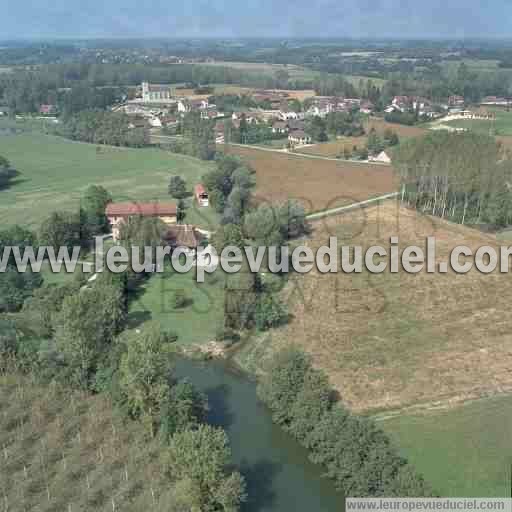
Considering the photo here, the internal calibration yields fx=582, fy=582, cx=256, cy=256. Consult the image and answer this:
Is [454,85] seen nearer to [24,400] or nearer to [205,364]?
[205,364]

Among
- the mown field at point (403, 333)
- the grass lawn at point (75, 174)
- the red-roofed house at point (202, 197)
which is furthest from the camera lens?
the red-roofed house at point (202, 197)

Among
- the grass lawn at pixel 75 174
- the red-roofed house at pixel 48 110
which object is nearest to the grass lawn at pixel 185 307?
the grass lawn at pixel 75 174

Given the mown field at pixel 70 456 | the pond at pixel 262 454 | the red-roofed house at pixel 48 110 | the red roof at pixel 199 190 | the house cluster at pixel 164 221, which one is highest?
the red-roofed house at pixel 48 110

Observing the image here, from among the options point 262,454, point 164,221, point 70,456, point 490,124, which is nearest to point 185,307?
point 164,221

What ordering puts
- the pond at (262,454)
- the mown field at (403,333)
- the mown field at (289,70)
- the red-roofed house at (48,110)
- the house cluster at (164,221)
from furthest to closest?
the mown field at (289,70), the red-roofed house at (48,110), the house cluster at (164,221), the mown field at (403,333), the pond at (262,454)

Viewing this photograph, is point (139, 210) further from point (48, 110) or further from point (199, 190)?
point (48, 110)

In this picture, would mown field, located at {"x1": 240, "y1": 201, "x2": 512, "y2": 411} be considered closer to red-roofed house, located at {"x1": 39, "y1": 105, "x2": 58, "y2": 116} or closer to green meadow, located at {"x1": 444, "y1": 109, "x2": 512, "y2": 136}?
green meadow, located at {"x1": 444, "y1": 109, "x2": 512, "y2": 136}

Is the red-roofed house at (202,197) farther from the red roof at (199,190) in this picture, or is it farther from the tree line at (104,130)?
the tree line at (104,130)
